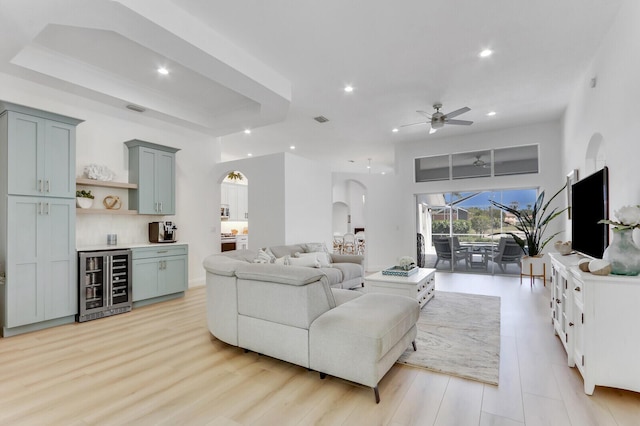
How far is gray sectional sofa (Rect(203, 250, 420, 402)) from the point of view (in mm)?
2316

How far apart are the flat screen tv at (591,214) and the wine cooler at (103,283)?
559 centimetres

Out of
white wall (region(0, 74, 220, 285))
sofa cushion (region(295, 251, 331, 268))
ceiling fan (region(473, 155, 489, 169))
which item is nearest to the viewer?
white wall (region(0, 74, 220, 285))

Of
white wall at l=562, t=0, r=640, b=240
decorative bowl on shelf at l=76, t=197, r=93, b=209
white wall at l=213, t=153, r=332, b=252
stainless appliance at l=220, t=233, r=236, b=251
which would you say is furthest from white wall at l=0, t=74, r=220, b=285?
white wall at l=562, t=0, r=640, b=240

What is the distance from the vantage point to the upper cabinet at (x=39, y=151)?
147 inches

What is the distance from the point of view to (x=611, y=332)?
88.4 inches

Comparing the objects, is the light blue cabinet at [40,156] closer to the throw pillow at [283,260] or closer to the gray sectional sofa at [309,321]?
the gray sectional sofa at [309,321]

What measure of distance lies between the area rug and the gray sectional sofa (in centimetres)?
28

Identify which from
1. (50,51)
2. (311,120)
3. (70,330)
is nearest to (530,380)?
(70,330)

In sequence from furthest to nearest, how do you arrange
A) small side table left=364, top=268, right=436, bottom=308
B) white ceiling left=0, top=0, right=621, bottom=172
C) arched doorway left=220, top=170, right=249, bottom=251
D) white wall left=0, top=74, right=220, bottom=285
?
arched doorway left=220, top=170, right=249, bottom=251 → white wall left=0, top=74, right=220, bottom=285 → small side table left=364, top=268, right=436, bottom=308 → white ceiling left=0, top=0, right=621, bottom=172

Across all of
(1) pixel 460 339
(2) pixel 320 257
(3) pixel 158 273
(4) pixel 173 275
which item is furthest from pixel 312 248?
(1) pixel 460 339

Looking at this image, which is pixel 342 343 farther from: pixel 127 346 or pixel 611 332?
pixel 127 346

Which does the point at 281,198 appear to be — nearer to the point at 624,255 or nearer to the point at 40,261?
the point at 40,261

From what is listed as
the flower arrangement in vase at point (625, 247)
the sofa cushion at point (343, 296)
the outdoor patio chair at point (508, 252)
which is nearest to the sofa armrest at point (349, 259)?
the sofa cushion at point (343, 296)

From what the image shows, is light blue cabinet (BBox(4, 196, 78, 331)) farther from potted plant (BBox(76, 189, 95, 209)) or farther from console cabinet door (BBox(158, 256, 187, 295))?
console cabinet door (BBox(158, 256, 187, 295))
